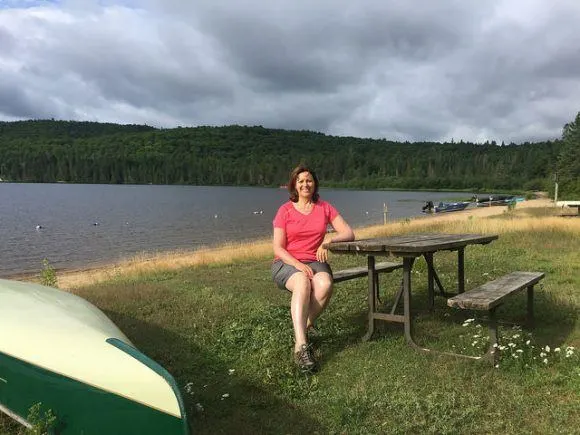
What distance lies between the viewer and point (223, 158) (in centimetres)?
16375

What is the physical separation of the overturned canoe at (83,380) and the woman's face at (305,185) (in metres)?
2.39

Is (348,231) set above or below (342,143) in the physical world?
below

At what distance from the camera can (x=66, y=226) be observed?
1417 inches

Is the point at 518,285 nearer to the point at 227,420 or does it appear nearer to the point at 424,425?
the point at 424,425

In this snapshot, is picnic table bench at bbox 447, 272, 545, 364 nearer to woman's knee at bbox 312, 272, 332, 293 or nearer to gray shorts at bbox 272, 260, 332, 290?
woman's knee at bbox 312, 272, 332, 293

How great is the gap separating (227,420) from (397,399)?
131 cm

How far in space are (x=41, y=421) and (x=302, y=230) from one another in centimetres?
299

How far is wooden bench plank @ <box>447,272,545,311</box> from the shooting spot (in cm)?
452

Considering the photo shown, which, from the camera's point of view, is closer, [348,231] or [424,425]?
[424,425]

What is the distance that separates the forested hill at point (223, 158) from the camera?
147750 mm

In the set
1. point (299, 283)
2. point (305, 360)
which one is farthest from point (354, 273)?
point (305, 360)

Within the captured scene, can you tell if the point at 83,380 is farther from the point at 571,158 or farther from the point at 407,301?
the point at 571,158

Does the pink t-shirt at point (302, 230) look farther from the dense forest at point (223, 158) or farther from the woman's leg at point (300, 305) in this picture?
the dense forest at point (223, 158)

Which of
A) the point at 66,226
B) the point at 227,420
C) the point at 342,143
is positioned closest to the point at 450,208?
the point at 66,226
